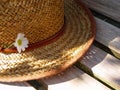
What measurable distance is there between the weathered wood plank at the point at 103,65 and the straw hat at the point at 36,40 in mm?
43

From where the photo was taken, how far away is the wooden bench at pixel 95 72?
120 cm

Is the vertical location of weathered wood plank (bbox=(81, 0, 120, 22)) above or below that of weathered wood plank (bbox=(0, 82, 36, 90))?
above

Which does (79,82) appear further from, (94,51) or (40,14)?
(40,14)

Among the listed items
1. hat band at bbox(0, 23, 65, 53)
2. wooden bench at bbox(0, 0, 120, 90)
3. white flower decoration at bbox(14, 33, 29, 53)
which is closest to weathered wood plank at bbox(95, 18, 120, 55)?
wooden bench at bbox(0, 0, 120, 90)

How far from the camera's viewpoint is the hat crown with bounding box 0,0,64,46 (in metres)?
1.22

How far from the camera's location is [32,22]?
1.27 metres

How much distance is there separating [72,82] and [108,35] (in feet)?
1.17

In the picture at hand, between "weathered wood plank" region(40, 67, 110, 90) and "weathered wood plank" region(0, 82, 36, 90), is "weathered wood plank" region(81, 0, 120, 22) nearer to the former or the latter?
"weathered wood plank" region(40, 67, 110, 90)

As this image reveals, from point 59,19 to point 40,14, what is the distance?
0.45 ft

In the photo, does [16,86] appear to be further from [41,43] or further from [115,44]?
[115,44]

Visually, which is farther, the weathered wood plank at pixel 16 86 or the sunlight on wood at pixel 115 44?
the sunlight on wood at pixel 115 44

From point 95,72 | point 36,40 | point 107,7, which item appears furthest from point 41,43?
point 107,7

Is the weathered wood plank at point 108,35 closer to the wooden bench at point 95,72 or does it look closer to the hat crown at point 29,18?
the wooden bench at point 95,72

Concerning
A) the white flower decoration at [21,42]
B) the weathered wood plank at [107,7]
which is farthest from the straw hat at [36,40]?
the weathered wood plank at [107,7]
